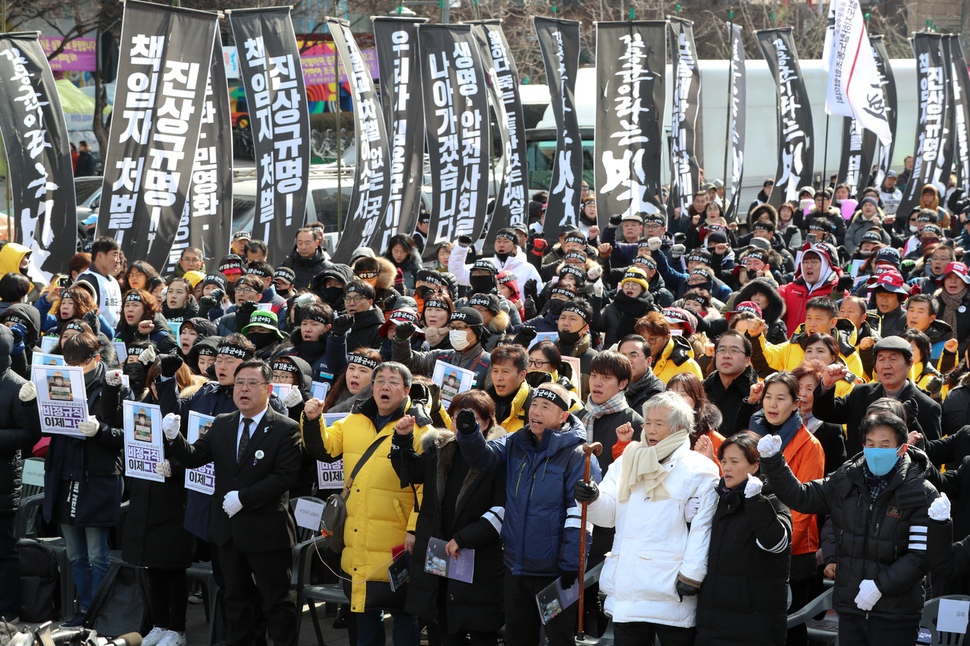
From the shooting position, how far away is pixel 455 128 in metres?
14.4

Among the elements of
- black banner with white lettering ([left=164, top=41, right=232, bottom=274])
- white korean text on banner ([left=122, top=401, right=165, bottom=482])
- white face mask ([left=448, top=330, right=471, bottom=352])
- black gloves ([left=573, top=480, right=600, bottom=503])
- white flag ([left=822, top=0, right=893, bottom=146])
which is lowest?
white korean text on banner ([left=122, top=401, right=165, bottom=482])

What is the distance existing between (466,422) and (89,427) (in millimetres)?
2753

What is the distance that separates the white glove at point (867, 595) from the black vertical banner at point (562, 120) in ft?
34.4

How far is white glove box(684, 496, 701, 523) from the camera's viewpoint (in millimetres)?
5484

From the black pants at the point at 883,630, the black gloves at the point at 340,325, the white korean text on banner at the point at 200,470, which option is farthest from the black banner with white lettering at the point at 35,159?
the black pants at the point at 883,630

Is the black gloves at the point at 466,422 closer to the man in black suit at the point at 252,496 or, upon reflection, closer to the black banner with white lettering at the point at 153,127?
the man in black suit at the point at 252,496

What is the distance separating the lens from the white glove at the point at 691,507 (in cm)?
548

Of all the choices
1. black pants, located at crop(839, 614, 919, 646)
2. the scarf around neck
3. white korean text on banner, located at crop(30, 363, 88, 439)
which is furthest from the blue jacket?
white korean text on banner, located at crop(30, 363, 88, 439)

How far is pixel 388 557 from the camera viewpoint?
6516mm

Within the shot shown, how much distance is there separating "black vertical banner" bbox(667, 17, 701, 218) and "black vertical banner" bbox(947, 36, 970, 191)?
15.7ft

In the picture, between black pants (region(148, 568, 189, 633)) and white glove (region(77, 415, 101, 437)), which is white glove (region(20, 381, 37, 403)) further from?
black pants (region(148, 568, 189, 633))

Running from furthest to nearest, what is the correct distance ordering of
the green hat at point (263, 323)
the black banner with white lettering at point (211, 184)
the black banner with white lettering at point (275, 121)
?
the black banner with white lettering at point (275, 121), the black banner with white lettering at point (211, 184), the green hat at point (263, 323)

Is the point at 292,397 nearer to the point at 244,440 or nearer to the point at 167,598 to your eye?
the point at 244,440

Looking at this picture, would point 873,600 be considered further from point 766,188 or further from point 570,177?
point 766,188
